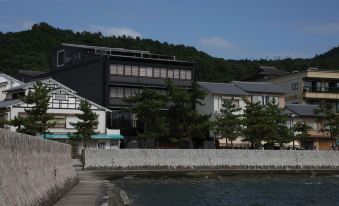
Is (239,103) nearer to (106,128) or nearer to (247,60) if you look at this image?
(106,128)

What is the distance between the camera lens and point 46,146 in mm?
19016

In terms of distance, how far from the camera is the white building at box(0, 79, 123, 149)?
57.8 m

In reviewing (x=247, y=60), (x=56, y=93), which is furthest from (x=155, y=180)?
(x=247, y=60)

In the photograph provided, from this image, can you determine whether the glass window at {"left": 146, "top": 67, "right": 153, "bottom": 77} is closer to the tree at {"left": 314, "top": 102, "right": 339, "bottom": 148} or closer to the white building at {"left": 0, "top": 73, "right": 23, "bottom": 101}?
the white building at {"left": 0, "top": 73, "right": 23, "bottom": 101}

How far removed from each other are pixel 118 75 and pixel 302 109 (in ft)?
94.5

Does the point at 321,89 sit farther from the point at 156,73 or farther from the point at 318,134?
the point at 156,73

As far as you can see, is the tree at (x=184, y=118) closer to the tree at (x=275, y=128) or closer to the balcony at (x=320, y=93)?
the tree at (x=275, y=128)

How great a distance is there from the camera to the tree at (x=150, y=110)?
55.6 metres

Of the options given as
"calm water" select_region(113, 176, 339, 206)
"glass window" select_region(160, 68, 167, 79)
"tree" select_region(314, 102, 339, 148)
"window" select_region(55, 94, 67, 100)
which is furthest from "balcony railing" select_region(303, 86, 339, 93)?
"window" select_region(55, 94, 67, 100)

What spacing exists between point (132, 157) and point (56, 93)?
15.2m

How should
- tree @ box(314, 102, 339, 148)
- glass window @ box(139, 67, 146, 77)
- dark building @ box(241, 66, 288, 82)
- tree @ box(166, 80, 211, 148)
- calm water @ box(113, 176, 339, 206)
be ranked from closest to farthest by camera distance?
calm water @ box(113, 176, 339, 206) < tree @ box(166, 80, 211, 148) < tree @ box(314, 102, 339, 148) < glass window @ box(139, 67, 146, 77) < dark building @ box(241, 66, 288, 82)

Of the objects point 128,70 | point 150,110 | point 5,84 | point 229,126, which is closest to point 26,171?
point 150,110

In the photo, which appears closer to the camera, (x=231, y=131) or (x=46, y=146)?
(x=46, y=146)

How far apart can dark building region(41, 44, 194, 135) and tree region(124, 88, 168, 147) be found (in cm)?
795
